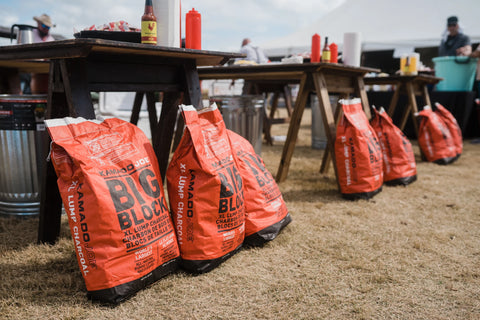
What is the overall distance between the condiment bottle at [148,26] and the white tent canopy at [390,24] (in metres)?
7.97

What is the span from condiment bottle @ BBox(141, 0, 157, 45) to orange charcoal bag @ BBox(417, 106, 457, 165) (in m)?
2.96

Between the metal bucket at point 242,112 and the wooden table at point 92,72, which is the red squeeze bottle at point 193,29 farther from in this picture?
the metal bucket at point 242,112

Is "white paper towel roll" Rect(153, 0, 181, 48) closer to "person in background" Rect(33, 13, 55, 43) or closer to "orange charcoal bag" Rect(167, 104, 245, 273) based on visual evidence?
"orange charcoal bag" Rect(167, 104, 245, 273)

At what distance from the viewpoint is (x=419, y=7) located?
10.1 m

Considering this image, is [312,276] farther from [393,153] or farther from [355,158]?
[393,153]

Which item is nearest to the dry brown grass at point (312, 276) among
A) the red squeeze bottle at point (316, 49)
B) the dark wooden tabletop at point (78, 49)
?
the dark wooden tabletop at point (78, 49)

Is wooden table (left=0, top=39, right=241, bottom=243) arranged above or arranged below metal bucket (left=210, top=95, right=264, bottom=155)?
above

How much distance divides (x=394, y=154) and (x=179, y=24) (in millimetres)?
1844

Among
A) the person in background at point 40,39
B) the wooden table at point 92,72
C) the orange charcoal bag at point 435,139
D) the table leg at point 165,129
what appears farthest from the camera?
the orange charcoal bag at point 435,139

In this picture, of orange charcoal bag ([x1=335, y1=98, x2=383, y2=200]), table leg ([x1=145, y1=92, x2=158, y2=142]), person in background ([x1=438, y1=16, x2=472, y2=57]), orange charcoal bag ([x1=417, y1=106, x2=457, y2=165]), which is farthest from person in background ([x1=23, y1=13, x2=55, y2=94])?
person in background ([x1=438, y1=16, x2=472, y2=57])

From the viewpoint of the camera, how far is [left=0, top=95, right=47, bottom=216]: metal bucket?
1.87 metres

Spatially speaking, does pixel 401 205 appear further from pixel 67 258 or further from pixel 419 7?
pixel 419 7

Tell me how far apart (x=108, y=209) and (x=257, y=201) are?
0.71m

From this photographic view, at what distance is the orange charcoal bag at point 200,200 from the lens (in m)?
1.40
